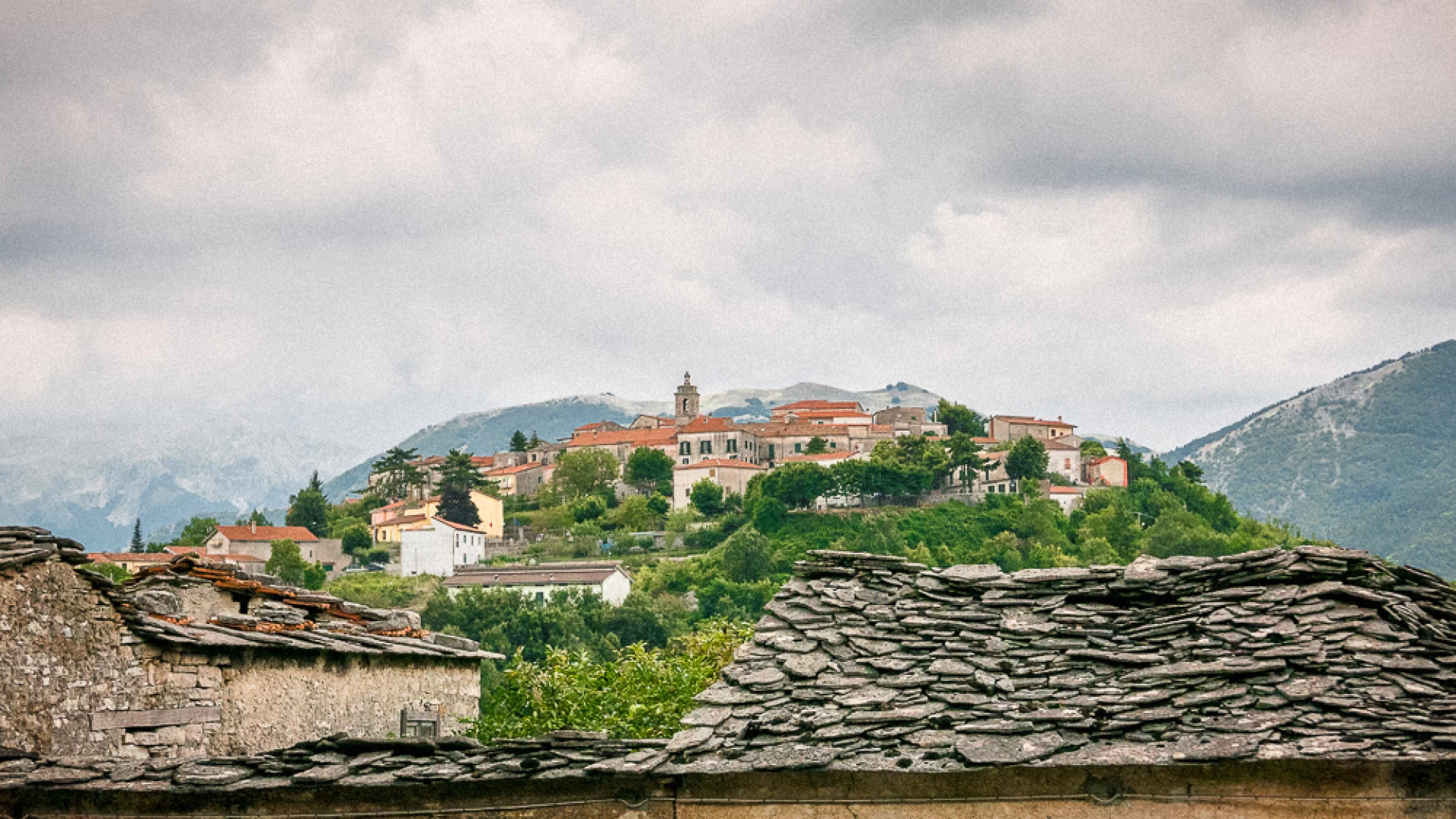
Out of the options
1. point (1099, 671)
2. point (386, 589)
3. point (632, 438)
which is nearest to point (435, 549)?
point (386, 589)

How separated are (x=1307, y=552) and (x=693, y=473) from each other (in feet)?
436

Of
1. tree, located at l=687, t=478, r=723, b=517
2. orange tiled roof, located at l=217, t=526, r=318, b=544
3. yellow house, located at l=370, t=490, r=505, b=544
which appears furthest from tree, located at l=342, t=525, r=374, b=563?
tree, located at l=687, t=478, r=723, b=517

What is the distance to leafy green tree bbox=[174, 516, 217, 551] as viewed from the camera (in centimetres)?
12019

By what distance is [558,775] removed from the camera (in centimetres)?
809

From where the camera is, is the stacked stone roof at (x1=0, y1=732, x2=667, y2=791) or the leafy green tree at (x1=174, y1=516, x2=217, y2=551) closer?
the stacked stone roof at (x1=0, y1=732, x2=667, y2=791)

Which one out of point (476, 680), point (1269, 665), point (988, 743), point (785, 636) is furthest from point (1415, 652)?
point (476, 680)

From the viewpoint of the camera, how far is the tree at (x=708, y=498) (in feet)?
444

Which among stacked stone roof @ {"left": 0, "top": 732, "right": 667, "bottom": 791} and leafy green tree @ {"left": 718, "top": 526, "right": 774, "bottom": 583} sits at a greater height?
leafy green tree @ {"left": 718, "top": 526, "right": 774, "bottom": 583}

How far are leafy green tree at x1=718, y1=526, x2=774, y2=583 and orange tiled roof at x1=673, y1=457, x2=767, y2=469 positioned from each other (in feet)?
97.2

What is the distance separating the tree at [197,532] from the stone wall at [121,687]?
111 metres

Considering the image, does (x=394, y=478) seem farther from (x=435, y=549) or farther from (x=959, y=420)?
(x=959, y=420)

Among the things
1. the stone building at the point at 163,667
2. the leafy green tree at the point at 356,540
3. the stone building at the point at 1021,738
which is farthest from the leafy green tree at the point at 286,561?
the stone building at the point at 1021,738

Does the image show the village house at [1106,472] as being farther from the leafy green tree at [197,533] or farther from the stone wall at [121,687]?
the stone wall at [121,687]

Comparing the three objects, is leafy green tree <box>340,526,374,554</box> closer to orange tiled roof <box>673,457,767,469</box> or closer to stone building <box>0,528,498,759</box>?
orange tiled roof <box>673,457,767,469</box>
